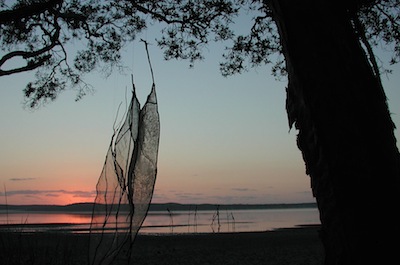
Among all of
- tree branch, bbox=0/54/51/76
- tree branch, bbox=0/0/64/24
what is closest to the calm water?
tree branch, bbox=0/54/51/76

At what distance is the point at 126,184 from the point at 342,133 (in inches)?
90.8

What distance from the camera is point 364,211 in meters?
2.09

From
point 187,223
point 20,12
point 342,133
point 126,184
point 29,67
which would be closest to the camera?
point 342,133

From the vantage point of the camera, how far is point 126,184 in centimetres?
397

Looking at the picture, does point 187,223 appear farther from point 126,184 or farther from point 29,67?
point 126,184

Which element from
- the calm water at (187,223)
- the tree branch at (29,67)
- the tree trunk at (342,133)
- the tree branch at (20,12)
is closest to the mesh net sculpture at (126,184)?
the tree trunk at (342,133)

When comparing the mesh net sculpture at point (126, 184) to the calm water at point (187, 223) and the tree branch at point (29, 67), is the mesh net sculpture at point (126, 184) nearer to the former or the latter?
the tree branch at point (29, 67)

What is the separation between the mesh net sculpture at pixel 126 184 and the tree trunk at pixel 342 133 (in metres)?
1.92

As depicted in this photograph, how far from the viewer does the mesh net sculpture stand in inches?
157

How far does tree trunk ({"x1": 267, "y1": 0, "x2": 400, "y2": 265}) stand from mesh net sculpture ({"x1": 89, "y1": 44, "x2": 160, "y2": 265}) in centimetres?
192

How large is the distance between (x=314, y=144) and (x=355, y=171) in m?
0.26

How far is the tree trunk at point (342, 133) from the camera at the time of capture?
209 centimetres

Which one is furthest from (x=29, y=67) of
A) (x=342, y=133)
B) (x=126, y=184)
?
(x=342, y=133)

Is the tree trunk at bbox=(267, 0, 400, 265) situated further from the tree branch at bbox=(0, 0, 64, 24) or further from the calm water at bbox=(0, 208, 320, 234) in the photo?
the calm water at bbox=(0, 208, 320, 234)
